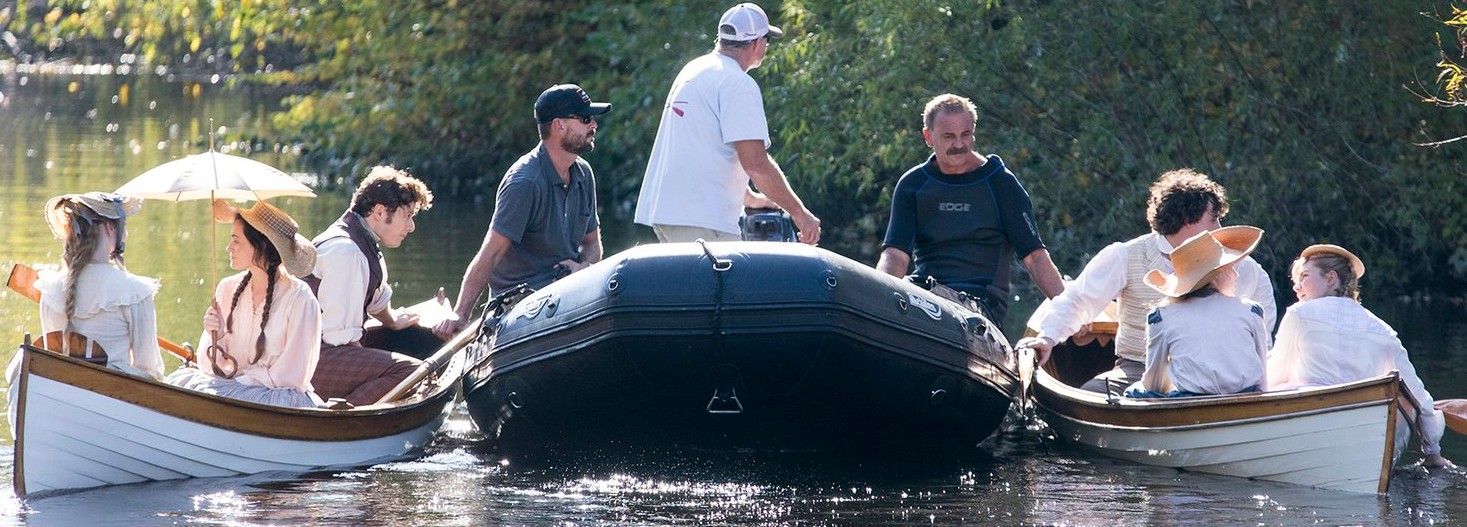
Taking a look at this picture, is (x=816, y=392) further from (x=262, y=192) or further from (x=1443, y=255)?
(x=1443, y=255)

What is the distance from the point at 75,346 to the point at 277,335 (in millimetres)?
657

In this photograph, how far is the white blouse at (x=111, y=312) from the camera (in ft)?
21.2

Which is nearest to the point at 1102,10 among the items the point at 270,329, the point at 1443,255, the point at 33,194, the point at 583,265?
the point at 1443,255

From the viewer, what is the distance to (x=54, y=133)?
26.2m

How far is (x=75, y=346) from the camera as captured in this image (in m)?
6.48

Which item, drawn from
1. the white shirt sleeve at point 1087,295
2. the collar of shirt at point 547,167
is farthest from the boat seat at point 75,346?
the white shirt sleeve at point 1087,295

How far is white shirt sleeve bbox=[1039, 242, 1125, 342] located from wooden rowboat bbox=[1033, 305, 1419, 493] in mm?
326

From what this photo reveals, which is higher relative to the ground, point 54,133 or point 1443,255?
point 54,133

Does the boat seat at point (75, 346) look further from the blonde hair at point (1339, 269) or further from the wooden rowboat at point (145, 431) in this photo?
the blonde hair at point (1339, 269)

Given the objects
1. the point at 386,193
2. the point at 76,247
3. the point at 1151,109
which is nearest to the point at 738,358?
the point at 386,193

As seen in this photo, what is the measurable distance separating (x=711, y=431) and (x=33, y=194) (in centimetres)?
1251

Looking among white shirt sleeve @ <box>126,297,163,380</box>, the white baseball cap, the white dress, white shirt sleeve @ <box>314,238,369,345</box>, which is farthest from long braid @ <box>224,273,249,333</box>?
the white baseball cap

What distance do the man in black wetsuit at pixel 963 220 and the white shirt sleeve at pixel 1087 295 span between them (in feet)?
1.21

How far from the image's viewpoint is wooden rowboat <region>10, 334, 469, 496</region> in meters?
6.34
